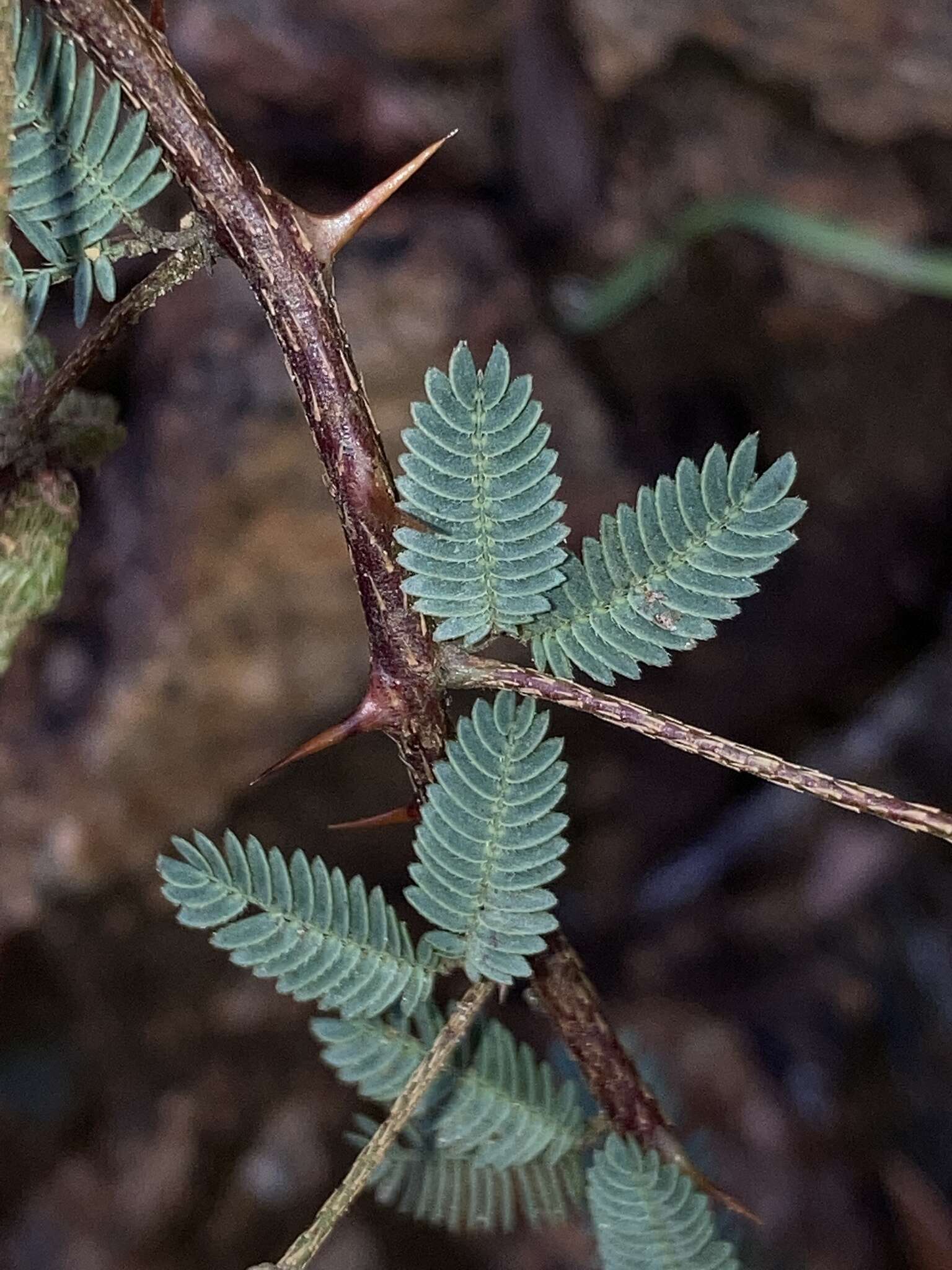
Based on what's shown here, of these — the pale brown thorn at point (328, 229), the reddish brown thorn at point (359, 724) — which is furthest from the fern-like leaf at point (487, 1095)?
the pale brown thorn at point (328, 229)

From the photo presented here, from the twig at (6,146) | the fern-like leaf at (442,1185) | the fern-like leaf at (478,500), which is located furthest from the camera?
the fern-like leaf at (442,1185)

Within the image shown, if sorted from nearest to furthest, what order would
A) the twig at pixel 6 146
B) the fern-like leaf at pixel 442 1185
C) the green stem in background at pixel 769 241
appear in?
1. the twig at pixel 6 146
2. the fern-like leaf at pixel 442 1185
3. the green stem in background at pixel 769 241

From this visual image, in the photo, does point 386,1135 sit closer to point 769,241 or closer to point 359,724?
point 359,724

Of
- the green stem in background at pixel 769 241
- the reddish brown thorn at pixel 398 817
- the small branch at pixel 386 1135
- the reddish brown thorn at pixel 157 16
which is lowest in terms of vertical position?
the small branch at pixel 386 1135

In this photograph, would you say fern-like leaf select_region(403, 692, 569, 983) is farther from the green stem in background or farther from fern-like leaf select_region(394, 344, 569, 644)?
the green stem in background

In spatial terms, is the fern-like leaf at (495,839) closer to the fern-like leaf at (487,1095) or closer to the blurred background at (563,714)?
the fern-like leaf at (487,1095)
